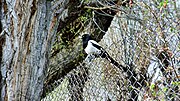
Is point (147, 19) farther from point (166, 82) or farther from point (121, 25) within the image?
point (121, 25)

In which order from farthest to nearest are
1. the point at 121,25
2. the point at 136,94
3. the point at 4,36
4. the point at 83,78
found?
the point at 121,25 → the point at 83,78 → the point at 136,94 → the point at 4,36

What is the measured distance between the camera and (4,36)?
157 centimetres

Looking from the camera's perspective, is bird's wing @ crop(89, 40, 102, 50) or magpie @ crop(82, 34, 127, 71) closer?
magpie @ crop(82, 34, 127, 71)

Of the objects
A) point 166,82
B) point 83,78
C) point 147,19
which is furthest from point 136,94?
point 83,78

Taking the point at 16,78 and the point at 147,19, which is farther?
the point at 147,19

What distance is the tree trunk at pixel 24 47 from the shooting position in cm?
158

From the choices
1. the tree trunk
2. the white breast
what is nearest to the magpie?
the white breast

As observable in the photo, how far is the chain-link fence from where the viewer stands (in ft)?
7.23

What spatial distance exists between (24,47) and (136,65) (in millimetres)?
1618

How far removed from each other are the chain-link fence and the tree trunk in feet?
2.66

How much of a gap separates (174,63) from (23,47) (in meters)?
1.05

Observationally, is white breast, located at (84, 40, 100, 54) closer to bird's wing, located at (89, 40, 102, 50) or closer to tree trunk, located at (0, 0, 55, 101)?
bird's wing, located at (89, 40, 102, 50)

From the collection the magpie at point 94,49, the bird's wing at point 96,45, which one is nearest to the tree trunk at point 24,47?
the magpie at point 94,49

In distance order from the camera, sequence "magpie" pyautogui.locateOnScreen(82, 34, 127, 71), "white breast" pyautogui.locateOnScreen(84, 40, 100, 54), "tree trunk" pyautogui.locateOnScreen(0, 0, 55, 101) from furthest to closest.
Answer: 1. "white breast" pyautogui.locateOnScreen(84, 40, 100, 54)
2. "magpie" pyautogui.locateOnScreen(82, 34, 127, 71)
3. "tree trunk" pyautogui.locateOnScreen(0, 0, 55, 101)
